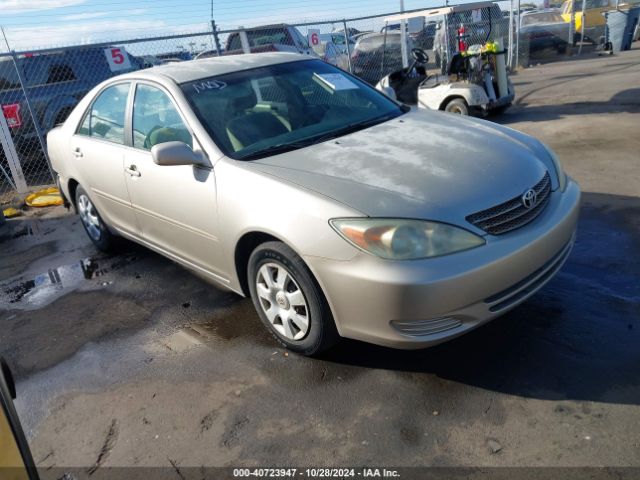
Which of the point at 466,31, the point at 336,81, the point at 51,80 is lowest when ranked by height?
the point at 466,31

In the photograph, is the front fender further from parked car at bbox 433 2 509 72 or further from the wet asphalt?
parked car at bbox 433 2 509 72

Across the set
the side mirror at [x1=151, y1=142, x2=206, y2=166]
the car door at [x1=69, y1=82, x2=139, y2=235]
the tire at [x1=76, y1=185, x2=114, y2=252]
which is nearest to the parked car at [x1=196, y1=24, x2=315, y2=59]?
the tire at [x1=76, y1=185, x2=114, y2=252]

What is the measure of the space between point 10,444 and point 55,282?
3892mm

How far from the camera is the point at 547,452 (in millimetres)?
2275

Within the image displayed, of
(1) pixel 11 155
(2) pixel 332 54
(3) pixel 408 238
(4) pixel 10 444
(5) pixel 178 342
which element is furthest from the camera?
(2) pixel 332 54

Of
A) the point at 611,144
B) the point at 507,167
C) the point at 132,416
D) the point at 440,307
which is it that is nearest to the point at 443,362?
the point at 440,307

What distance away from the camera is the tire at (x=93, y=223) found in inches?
200

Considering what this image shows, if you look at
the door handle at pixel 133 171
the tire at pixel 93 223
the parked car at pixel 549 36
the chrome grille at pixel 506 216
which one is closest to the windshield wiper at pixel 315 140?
the door handle at pixel 133 171

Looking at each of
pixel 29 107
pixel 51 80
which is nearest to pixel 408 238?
pixel 29 107

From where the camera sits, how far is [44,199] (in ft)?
25.5

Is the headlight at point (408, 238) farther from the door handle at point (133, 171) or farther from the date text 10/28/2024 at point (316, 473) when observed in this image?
the door handle at point (133, 171)

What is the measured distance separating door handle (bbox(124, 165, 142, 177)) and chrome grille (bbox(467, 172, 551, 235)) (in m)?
2.50

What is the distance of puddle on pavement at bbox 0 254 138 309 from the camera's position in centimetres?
463

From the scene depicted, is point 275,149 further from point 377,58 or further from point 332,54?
point 377,58
